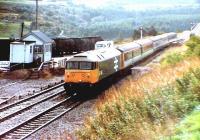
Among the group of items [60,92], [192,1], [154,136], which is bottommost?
[60,92]

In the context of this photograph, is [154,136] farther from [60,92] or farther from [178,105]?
[60,92]

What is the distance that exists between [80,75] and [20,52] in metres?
14.9

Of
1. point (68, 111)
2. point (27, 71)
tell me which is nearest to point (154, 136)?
point (68, 111)

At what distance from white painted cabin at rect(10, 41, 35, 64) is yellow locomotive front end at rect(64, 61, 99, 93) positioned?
46.1ft

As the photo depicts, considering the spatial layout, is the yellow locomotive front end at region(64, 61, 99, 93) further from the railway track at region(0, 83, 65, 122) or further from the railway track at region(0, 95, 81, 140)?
the railway track at region(0, 95, 81, 140)

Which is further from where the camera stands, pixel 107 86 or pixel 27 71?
pixel 27 71

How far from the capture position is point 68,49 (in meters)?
53.7

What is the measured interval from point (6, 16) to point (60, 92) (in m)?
55.8

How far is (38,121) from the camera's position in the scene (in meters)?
19.5

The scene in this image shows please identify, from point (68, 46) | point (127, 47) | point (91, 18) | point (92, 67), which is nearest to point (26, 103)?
point (92, 67)

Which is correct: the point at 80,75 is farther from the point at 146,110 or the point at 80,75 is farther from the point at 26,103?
the point at 146,110

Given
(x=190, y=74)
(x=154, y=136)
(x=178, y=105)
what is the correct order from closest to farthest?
(x=154, y=136) < (x=178, y=105) < (x=190, y=74)

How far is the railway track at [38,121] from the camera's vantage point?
55.5 ft

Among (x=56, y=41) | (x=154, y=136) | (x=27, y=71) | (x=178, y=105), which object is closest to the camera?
(x=154, y=136)
